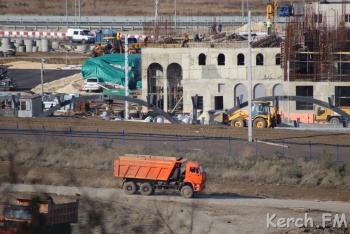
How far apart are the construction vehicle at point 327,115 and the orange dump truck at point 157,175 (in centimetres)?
1693

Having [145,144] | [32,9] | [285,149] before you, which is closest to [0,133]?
[145,144]

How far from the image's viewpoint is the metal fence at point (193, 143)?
92.0ft

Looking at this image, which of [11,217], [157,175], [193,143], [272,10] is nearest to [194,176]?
[157,175]

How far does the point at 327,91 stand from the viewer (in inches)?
1635

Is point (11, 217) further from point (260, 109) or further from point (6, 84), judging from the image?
point (6, 84)

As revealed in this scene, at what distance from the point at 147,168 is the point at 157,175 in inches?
13.0

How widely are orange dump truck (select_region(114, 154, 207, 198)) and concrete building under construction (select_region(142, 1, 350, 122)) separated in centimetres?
1997

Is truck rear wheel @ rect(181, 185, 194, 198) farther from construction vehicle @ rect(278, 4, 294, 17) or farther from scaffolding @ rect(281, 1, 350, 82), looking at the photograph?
→ construction vehicle @ rect(278, 4, 294, 17)

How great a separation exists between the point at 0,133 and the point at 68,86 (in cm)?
1885

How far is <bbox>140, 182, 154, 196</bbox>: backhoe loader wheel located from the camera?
21.3 metres

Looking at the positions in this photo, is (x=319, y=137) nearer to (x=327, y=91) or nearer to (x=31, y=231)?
(x=327, y=91)

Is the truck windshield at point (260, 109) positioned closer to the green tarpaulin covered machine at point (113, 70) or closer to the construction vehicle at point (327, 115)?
the construction vehicle at point (327, 115)
